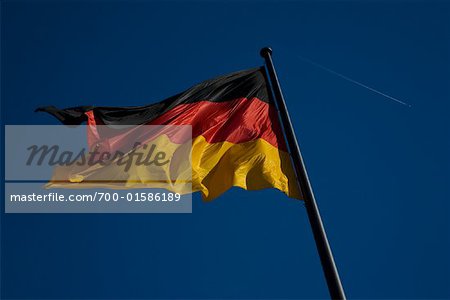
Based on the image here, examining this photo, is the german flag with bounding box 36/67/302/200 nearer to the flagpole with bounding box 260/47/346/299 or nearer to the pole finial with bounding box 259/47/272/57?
the pole finial with bounding box 259/47/272/57

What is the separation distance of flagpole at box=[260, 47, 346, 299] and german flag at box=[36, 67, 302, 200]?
0.97 meters

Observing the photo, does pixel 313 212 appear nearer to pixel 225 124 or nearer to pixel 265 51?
pixel 225 124

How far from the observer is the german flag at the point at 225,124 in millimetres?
8320

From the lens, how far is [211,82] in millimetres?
10047

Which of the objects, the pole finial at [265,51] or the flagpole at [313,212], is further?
the pole finial at [265,51]

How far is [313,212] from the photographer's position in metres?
6.30

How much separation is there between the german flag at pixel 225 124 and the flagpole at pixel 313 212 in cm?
97

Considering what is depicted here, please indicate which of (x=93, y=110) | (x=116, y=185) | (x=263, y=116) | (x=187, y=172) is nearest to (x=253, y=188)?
(x=187, y=172)

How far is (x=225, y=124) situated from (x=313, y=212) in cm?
349

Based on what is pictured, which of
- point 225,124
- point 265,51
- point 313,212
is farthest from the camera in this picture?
point 225,124

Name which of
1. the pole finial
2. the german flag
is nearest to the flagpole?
the pole finial

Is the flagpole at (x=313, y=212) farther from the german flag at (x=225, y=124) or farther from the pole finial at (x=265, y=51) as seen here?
the german flag at (x=225, y=124)

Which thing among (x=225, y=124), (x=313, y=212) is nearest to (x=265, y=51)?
(x=225, y=124)

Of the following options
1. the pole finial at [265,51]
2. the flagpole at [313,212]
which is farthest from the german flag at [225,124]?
the flagpole at [313,212]
